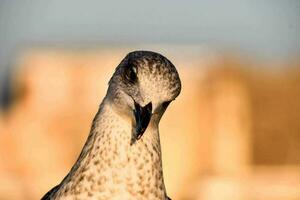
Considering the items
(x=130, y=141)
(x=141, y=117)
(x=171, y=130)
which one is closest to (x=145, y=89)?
(x=141, y=117)

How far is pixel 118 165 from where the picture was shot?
5.50 metres

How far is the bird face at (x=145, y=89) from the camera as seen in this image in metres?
5.36

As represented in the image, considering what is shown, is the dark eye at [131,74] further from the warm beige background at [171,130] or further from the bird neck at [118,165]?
the warm beige background at [171,130]

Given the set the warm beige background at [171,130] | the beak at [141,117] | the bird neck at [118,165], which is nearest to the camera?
the beak at [141,117]

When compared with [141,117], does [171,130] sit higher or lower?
lower

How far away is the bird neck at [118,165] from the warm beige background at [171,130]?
445 inches

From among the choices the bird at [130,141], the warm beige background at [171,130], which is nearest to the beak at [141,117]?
the bird at [130,141]

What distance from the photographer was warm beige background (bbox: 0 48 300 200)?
18.7 metres

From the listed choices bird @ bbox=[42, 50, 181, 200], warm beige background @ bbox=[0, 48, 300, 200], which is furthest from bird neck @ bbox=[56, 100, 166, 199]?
warm beige background @ bbox=[0, 48, 300, 200]

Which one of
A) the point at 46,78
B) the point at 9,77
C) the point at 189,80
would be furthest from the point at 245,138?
the point at 9,77

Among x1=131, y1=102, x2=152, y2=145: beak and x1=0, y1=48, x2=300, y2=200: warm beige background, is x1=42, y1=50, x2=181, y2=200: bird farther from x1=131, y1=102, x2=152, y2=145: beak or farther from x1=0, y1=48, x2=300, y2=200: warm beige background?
x1=0, y1=48, x2=300, y2=200: warm beige background

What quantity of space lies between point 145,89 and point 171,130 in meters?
14.8

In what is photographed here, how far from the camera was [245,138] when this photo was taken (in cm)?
2444

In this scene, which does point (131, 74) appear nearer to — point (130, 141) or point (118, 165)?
point (130, 141)
